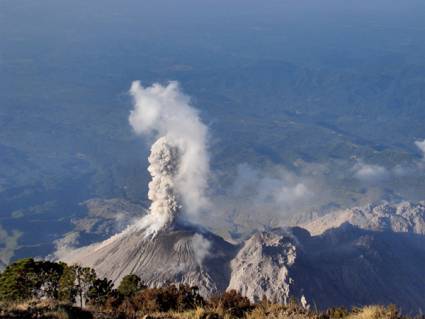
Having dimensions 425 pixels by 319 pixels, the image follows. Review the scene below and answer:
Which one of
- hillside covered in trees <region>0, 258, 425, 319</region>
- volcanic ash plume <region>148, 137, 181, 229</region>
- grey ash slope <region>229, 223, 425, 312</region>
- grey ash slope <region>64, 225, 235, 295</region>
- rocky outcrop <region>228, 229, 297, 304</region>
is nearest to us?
hillside covered in trees <region>0, 258, 425, 319</region>

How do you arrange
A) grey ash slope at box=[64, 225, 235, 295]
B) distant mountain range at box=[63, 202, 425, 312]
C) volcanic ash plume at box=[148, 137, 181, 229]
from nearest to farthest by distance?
grey ash slope at box=[64, 225, 235, 295] < distant mountain range at box=[63, 202, 425, 312] < volcanic ash plume at box=[148, 137, 181, 229]

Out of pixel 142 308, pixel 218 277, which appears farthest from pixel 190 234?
pixel 142 308

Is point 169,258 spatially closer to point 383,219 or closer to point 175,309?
point 175,309

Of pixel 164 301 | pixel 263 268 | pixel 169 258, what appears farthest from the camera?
pixel 263 268

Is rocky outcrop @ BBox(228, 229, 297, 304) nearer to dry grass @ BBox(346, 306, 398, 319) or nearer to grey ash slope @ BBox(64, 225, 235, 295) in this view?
grey ash slope @ BBox(64, 225, 235, 295)

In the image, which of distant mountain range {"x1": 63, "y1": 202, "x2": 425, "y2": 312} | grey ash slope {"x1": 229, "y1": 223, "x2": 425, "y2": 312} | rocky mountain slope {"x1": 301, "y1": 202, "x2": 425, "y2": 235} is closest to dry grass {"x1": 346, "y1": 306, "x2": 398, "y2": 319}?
grey ash slope {"x1": 229, "y1": 223, "x2": 425, "y2": 312}

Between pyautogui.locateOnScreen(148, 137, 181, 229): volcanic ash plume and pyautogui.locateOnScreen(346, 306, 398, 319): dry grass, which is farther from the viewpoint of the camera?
pyautogui.locateOnScreen(148, 137, 181, 229): volcanic ash plume

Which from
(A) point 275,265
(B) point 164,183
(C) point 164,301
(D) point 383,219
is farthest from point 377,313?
(D) point 383,219

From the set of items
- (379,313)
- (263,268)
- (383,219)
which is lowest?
(379,313)

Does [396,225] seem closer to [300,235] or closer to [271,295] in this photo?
[300,235]
